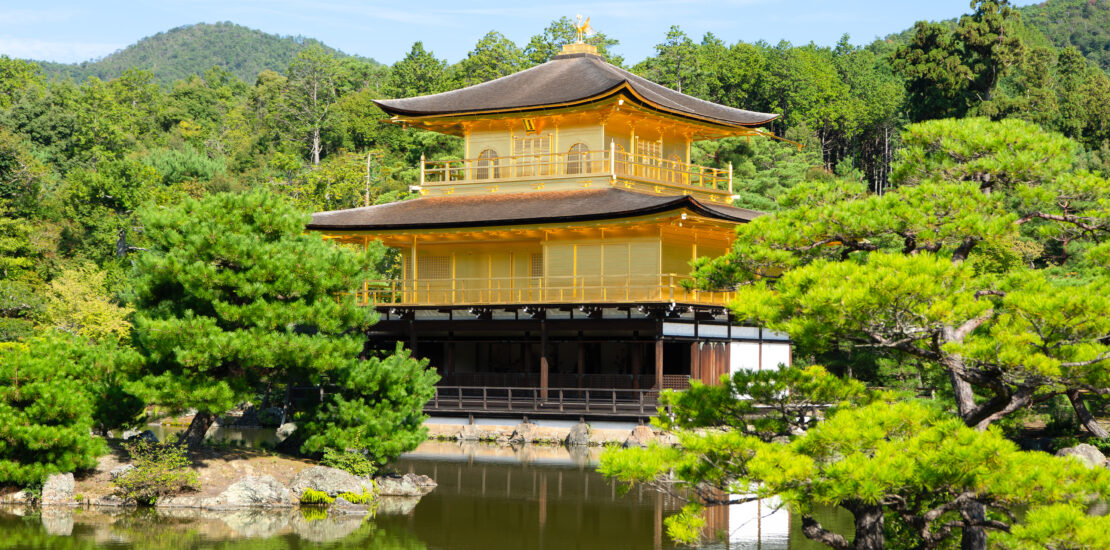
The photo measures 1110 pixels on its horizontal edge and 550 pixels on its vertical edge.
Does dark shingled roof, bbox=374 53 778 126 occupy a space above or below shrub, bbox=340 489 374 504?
above

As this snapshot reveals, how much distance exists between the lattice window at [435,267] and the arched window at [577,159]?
4.59m

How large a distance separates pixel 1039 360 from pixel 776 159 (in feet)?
157

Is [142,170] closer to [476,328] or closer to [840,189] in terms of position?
[476,328]

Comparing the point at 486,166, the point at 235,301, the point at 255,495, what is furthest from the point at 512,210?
the point at 255,495

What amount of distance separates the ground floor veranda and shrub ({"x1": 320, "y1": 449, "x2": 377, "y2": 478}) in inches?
363

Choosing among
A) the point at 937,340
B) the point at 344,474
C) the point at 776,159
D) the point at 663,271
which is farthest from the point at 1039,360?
the point at 776,159

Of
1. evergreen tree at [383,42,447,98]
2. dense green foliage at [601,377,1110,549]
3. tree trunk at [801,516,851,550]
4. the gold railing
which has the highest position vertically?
evergreen tree at [383,42,447,98]

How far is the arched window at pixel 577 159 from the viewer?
112ft

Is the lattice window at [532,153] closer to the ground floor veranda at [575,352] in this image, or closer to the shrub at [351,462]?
the ground floor veranda at [575,352]

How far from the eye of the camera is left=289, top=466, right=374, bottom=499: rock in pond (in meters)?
20.2

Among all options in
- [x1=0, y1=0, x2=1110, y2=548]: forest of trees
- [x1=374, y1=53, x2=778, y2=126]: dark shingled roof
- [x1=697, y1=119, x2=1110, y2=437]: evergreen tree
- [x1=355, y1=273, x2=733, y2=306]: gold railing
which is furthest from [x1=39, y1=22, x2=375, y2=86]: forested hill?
[x1=697, y1=119, x2=1110, y2=437]: evergreen tree

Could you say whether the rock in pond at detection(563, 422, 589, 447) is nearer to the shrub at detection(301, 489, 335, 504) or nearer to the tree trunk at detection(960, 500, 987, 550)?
the shrub at detection(301, 489, 335, 504)

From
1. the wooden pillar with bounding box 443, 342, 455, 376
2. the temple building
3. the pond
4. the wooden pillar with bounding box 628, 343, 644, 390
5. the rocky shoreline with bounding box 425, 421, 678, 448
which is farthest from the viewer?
the wooden pillar with bounding box 443, 342, 455, 376

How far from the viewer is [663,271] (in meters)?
31.6
